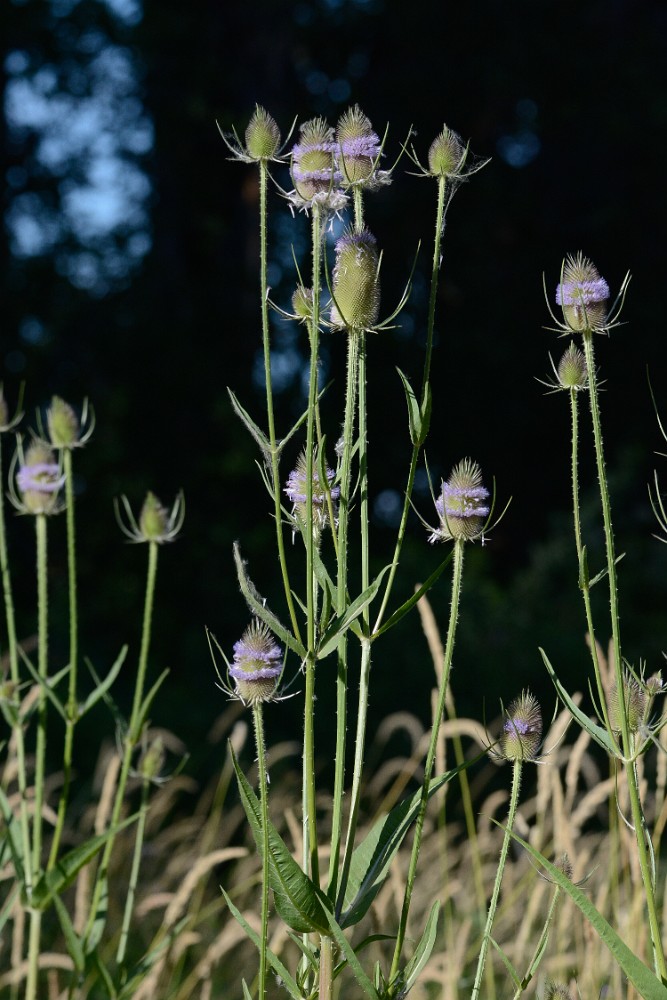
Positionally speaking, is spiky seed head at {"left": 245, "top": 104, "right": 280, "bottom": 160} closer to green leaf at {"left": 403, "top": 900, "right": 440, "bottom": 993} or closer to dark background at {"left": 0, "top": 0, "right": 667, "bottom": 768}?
green leaf at {"left": 403, "top": 900, "right": 440, "bottom": 993}

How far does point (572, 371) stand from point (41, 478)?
2.28 ft

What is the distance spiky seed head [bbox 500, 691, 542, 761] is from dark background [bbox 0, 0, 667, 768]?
5276 millimetres

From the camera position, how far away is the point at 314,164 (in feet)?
4.10

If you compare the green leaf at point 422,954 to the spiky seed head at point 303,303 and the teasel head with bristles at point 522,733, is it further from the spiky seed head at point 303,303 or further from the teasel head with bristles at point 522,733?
the spiky seed head at point 303,303

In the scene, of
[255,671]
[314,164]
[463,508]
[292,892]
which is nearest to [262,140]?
[314,164]

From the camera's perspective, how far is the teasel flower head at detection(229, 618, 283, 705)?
3.93 feet

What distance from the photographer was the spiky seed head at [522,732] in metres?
1.24

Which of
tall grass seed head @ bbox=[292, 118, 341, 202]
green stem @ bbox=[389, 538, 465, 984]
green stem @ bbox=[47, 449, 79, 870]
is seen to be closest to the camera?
green stem @ bbox=[389, 538, 465, 984]

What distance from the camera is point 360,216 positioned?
125cm

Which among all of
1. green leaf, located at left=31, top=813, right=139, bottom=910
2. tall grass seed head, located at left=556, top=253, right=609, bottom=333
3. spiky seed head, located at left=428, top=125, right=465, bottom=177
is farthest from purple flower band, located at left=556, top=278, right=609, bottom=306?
green leaf, located at left=31, top=813, right=139, bottom=910

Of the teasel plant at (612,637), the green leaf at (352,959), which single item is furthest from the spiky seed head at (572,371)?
the green leaf at (352,959)

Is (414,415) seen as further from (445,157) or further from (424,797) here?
(424,797)

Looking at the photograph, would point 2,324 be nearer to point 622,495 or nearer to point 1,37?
point 1,37

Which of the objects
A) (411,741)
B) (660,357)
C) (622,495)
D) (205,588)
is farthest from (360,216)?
(660,357)
